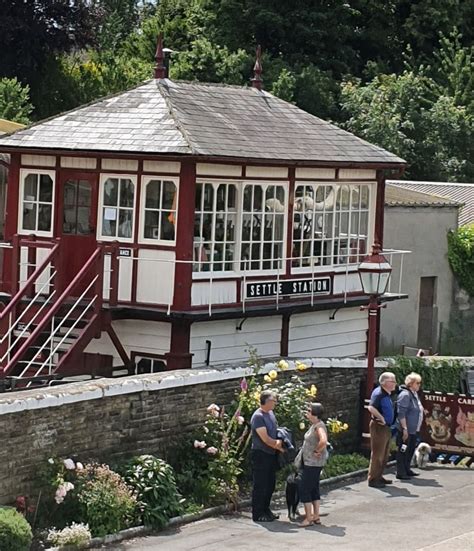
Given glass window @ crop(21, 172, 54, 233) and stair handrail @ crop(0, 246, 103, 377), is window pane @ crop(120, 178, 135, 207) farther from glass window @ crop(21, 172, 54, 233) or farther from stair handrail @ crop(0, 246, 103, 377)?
glass window @ crop(21, 172, 54, 233)

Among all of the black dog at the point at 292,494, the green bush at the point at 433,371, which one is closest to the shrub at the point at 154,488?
the black dog at the point at 292,494

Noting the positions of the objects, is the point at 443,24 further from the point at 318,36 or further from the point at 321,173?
the point at 321,173

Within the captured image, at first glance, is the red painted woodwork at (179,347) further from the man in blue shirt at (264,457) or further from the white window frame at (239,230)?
the man in blue shirt at (264,457)

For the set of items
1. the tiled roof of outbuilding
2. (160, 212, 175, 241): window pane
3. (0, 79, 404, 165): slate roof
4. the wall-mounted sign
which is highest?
(0, 79, 404, 165): slate roof

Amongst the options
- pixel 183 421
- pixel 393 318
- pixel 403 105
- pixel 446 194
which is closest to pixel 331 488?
pixel 183 421

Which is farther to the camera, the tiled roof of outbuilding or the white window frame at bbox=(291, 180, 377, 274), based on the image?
the tiled roof of outbuilding

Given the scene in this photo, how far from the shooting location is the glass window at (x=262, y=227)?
74.4 feet

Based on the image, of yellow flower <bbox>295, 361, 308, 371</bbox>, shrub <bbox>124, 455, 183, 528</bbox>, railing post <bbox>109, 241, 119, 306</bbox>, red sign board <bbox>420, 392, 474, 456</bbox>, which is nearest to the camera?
shrub <bbox>124, 455, 183, 528</bbox>

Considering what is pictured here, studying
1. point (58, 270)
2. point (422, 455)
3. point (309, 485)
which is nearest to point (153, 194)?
point (58, 270)

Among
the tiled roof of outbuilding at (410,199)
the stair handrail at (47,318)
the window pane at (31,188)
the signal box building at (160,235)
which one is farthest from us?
the tiled roof of outbuilding at (410,199)

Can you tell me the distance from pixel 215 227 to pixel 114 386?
5446mm

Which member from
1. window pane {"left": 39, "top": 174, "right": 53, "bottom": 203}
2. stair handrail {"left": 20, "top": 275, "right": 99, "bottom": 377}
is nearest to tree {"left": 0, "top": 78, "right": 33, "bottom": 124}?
window pane {"left": 39, "top": 174, "right": 53, "bottom": 203}

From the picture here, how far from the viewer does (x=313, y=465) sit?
56.1 feet

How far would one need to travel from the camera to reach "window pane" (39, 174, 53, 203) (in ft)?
74.2
